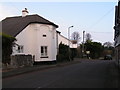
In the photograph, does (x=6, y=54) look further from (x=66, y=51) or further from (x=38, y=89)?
(x=66, y=51)

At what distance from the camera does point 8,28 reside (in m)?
40.2

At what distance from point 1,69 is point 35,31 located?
15740mm

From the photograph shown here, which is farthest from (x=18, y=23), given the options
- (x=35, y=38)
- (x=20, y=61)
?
(x=20, y=61)

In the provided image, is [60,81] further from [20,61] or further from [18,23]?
[18,23]

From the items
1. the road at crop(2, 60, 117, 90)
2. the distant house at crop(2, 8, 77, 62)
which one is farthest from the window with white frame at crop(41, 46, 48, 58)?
the road at crop(2, 60, 117, 90)

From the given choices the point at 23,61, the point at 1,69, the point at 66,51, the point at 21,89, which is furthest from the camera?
the point at 66,51

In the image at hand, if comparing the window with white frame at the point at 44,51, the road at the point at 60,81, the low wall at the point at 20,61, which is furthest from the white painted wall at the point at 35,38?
the road at the point at 60,81

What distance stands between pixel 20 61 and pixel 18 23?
13.2 metres

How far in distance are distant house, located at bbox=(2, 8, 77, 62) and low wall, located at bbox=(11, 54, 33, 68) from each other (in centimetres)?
548

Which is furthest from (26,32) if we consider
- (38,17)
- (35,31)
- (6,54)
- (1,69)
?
(1,69)

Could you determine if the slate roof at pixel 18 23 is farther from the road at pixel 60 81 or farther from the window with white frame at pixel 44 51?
the road at pixel 60 81

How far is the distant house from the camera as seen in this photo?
37778 millimetres

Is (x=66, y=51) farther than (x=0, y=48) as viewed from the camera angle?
Yes

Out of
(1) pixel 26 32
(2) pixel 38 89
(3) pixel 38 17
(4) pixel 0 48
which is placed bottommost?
(2) pixel 38 89
